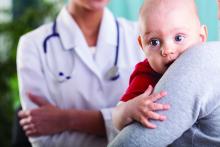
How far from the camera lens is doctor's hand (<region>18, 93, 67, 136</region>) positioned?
1.64m

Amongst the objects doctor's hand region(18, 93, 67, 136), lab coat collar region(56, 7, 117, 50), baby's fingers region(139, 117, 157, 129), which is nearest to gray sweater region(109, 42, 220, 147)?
baby's fingers region(139, 117, 157, 129)

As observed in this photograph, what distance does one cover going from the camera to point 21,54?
173 centimetres

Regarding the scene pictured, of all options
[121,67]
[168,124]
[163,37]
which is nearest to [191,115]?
[168,124]

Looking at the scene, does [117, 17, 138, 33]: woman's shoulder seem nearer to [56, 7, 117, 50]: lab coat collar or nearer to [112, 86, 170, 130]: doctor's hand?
[56, 7, 117, 50]: lab coat collar

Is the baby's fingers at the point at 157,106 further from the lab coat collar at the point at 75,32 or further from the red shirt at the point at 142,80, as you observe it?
the lab coat collar at the point at 75,32

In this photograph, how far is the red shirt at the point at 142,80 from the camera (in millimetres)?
981

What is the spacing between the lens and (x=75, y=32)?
176 centimetres

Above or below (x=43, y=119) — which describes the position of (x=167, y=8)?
above

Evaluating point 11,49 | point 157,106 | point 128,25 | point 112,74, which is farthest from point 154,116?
point 11,49

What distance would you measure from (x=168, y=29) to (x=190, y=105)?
6.7 inches

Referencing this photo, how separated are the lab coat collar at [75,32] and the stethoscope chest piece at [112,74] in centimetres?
10

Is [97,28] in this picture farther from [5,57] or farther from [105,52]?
[5,57]

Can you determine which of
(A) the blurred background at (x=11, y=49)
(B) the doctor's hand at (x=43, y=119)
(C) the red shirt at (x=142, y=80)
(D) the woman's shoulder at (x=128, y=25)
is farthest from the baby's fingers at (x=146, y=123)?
(A) the blurred background at (x=11, y=49)

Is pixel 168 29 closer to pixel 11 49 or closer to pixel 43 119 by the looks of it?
pixel 43 119
